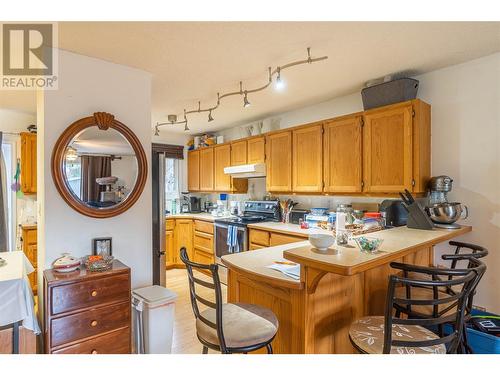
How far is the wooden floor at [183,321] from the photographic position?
2.36 meters

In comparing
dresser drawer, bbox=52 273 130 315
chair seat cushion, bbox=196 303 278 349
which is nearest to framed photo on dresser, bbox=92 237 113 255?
dresser drawer, bbox=52 273 130 315

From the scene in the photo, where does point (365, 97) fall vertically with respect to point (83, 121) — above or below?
above

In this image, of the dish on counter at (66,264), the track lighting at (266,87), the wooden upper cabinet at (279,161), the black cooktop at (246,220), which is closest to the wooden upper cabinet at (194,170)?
the track lighting at (266,87)

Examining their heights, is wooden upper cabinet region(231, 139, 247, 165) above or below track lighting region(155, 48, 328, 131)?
below

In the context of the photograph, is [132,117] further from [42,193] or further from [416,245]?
[416,245]

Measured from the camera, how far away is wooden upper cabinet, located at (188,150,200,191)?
531 cm

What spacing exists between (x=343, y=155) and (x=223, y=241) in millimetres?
2124

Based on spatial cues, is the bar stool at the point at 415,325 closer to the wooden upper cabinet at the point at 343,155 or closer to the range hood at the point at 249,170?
the wooden upper cabinet at the point at 343,155

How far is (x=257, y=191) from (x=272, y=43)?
2.77m

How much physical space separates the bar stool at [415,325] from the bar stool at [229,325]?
45 centimetres

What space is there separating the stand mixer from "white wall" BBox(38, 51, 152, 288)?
8.38ft

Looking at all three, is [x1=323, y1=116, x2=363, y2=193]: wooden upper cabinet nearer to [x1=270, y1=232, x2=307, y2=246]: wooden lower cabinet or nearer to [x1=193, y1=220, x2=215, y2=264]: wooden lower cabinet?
[x1=270, y1=232, x2=307, y2=246]: wooden lower cabinet

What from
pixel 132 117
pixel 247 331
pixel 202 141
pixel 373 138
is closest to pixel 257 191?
pixel 202 141
